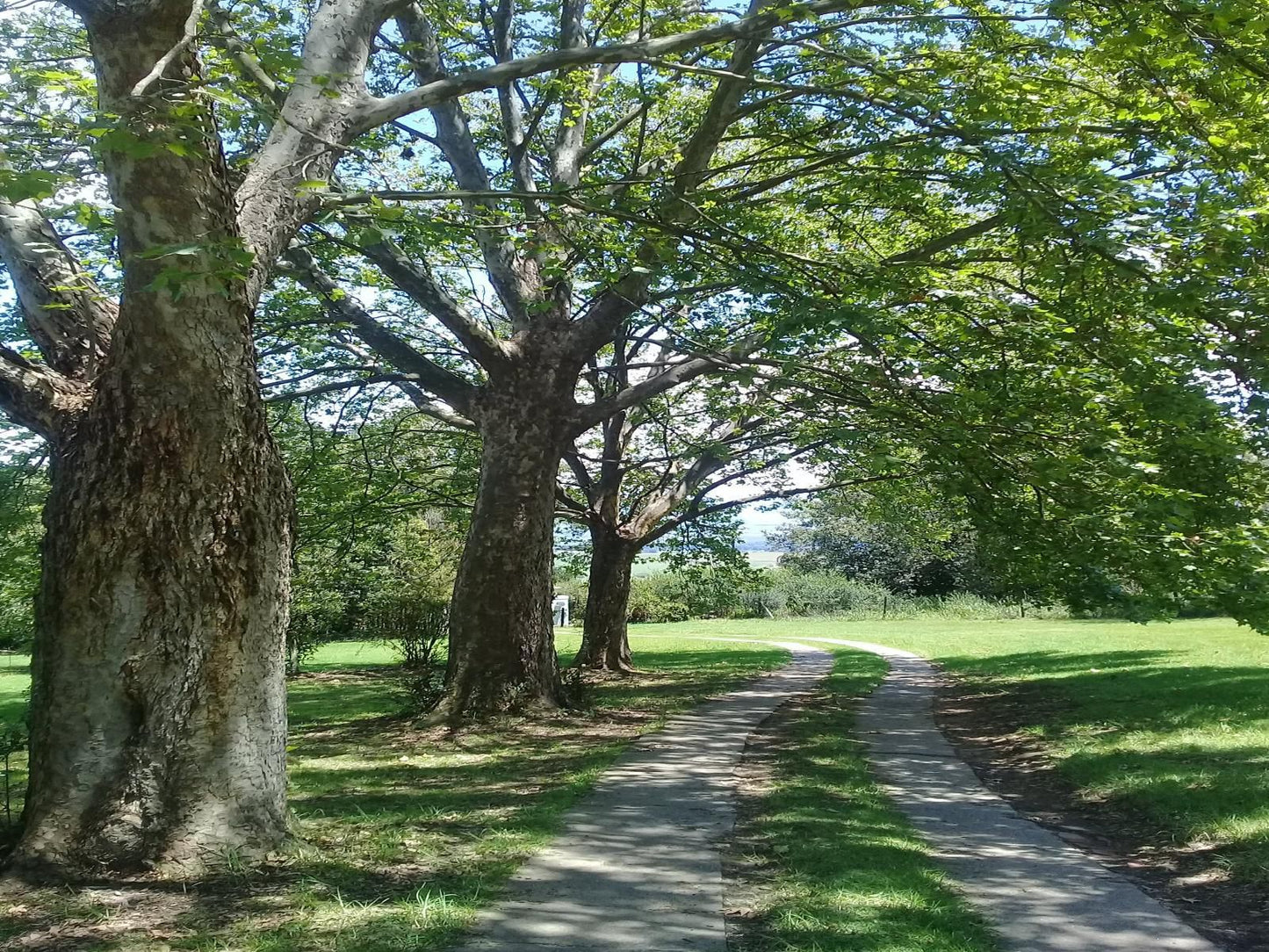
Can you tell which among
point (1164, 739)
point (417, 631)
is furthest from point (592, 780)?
point (417, 631)

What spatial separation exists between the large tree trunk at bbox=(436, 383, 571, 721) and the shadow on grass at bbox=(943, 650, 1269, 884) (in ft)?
19.4

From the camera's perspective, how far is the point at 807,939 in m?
4.42

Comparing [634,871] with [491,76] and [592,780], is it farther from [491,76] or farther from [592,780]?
[491,76]

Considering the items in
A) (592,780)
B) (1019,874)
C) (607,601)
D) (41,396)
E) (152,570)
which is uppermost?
(41,396)

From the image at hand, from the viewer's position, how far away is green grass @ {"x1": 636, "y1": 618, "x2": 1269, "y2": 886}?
22.4 ft

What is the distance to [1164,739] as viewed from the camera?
392 inches

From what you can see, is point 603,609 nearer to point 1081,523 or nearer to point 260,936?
point 1081,523


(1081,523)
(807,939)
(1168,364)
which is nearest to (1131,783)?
(1081,523)

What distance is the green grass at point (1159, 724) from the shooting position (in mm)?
6832

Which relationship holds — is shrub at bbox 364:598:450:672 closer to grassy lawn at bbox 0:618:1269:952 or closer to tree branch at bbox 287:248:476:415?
grassy lawn at bbox 0:618:1269:952

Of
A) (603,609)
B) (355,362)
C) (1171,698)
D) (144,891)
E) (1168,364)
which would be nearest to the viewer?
(144,891)

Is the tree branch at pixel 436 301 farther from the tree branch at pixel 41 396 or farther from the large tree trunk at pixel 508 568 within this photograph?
the tree branch at pixel 41 396

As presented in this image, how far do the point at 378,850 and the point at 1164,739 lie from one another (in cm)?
808

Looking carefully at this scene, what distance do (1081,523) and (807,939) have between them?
17.0 feet
